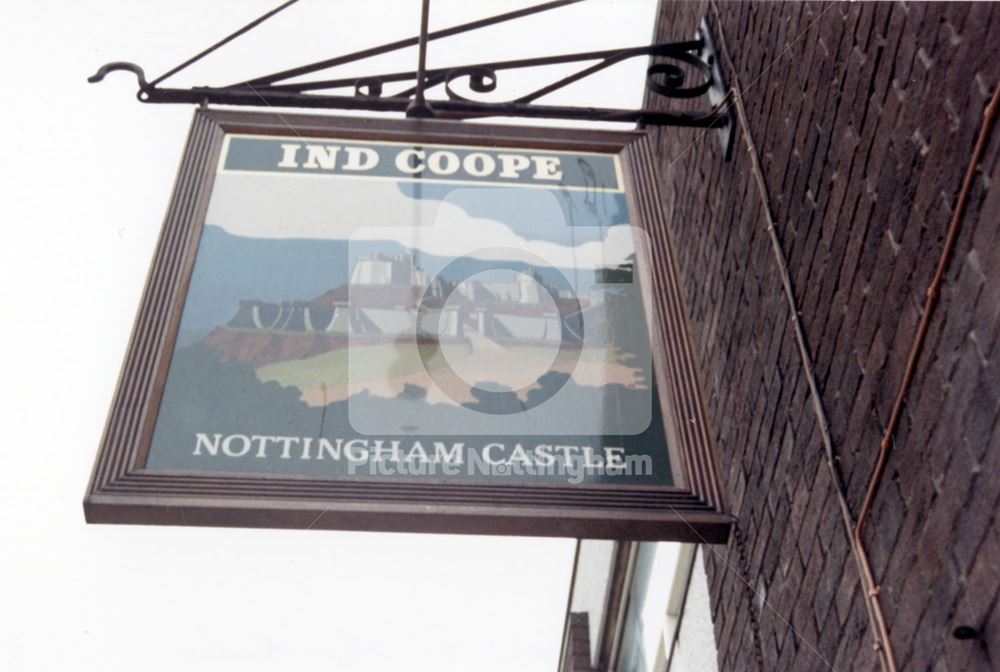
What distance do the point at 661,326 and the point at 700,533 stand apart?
0.76 meters

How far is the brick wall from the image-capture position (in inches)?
95.1

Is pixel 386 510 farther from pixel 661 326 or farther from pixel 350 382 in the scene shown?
pixel 661 326

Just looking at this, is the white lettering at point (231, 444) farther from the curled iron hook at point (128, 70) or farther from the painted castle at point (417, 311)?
the curled iron hook at point (128, 70)

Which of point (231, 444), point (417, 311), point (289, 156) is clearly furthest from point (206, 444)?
point (289, 156)

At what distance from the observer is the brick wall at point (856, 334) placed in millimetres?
2416

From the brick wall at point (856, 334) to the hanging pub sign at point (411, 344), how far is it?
1.49 ft

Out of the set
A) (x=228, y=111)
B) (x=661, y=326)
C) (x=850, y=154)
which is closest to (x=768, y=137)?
(x=850, y=154)

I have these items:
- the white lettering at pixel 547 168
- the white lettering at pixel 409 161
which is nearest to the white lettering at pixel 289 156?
the white lettering at pixel 409 161

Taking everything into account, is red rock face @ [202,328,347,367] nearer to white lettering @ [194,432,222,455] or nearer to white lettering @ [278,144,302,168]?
white lettering @ [194,432,222,455]

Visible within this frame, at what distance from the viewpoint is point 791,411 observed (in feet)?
12.0

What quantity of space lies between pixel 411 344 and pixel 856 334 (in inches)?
50.1

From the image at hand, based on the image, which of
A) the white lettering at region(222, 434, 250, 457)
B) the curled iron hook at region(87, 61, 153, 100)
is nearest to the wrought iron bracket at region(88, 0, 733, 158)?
the curled iron hook at region(87, 61, 153, 100)

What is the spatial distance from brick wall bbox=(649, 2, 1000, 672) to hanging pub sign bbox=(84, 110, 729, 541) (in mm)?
454

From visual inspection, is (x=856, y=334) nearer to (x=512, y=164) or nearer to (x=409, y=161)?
(x=512, y=164)
